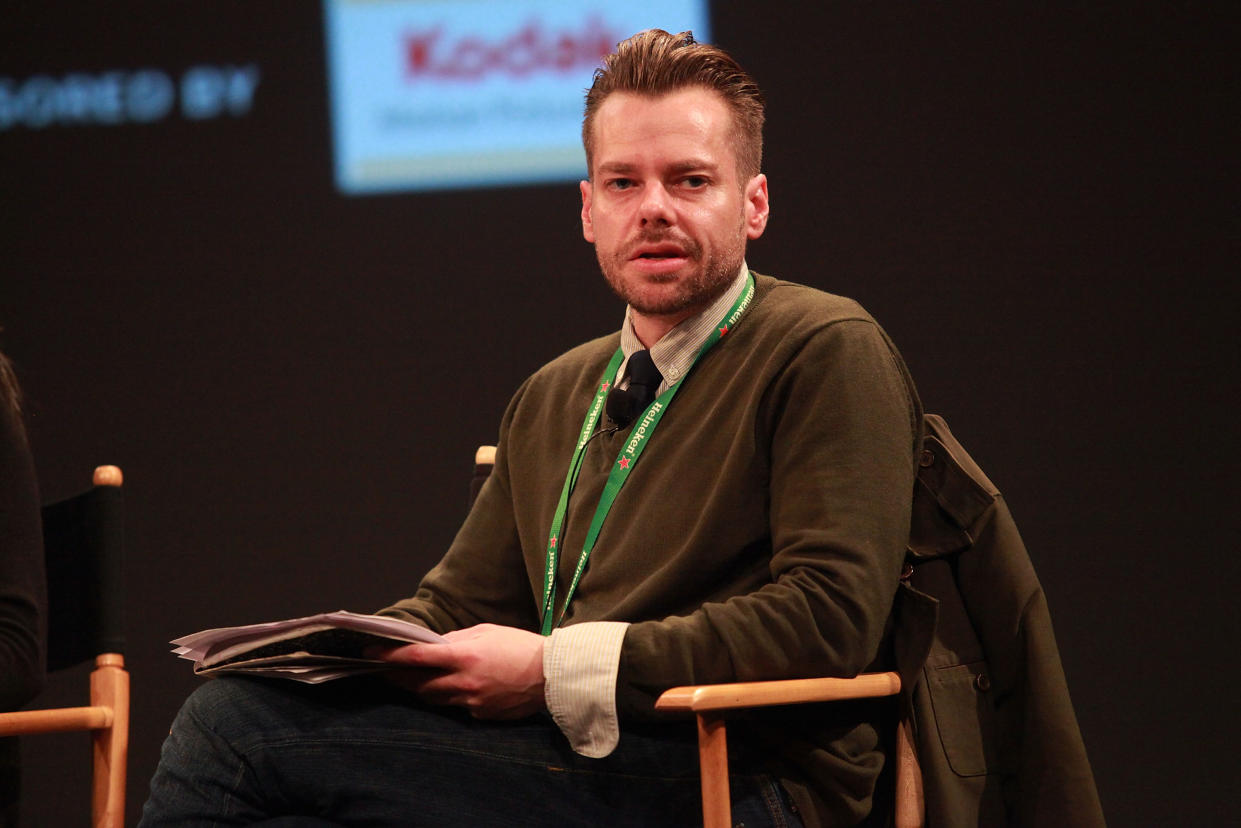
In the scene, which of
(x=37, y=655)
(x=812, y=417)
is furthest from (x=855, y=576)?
(x=37, y=655)

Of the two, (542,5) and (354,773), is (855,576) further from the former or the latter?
(542,5)

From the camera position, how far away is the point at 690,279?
179cm

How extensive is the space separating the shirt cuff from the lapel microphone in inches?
16.8

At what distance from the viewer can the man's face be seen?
178 cm

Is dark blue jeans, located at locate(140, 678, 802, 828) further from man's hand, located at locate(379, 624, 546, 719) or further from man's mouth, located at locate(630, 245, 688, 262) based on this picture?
man's mouth, located at locate(630, 245, 688, 262)

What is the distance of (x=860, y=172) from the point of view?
2967mm

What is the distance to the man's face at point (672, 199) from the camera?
1.78m

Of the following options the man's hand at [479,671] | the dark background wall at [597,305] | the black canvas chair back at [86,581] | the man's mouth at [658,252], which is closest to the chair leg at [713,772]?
the man's hand at [479,671]

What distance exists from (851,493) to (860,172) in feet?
5.33

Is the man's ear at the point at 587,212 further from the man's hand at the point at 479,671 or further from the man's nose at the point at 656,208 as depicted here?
the man's hand at the point at 479,671

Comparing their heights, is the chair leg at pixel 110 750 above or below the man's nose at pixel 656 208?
below

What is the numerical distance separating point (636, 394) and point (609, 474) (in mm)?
123

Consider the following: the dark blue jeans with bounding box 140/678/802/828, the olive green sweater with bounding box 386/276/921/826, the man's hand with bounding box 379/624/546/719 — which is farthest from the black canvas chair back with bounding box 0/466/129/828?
the man's hand with bounding box 379/624/546/719

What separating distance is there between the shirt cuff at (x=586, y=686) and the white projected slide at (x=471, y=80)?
1.80 metres
